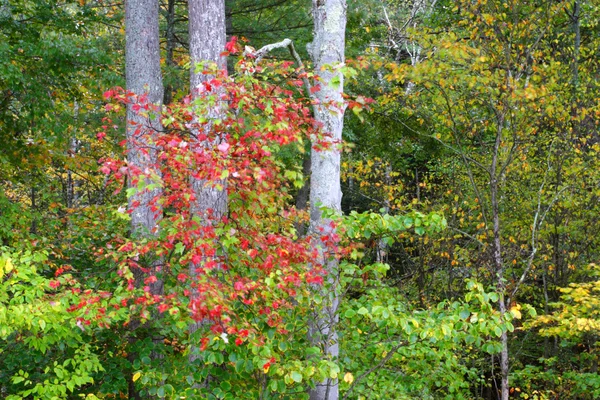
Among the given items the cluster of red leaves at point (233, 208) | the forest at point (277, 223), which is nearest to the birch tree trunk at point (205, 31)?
the forest at point (277, 223)

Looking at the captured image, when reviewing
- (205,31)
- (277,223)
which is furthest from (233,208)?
(205,31)

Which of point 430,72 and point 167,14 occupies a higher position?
point 167,14

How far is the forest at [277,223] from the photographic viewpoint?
4.16 m

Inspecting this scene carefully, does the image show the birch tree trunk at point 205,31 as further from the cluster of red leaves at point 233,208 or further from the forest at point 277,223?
the cluster of red leaves at point 233,208

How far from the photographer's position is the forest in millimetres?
4164

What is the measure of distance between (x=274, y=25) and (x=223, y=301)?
7.84 metres

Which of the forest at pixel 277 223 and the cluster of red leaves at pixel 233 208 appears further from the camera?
the forest at pixel 277 223

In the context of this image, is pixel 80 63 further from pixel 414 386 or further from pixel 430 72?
pixel 414 386

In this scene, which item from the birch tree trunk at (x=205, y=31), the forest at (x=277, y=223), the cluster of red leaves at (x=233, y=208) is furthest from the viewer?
the birch tree trunk at (x=205, y=31)

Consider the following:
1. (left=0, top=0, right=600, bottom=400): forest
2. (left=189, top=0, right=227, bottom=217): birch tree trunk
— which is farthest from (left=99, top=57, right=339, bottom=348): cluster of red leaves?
(left=189, top=0, right=227, bottom=217): birch tree trunk

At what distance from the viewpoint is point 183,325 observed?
4242mm

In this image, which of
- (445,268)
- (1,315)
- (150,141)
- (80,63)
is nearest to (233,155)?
(150,141)

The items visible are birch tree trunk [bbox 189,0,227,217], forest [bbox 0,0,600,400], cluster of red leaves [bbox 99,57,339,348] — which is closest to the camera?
cluster of red leaves [bbox 99,57,339,348]

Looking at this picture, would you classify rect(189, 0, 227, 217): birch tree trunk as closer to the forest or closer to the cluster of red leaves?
the forest
